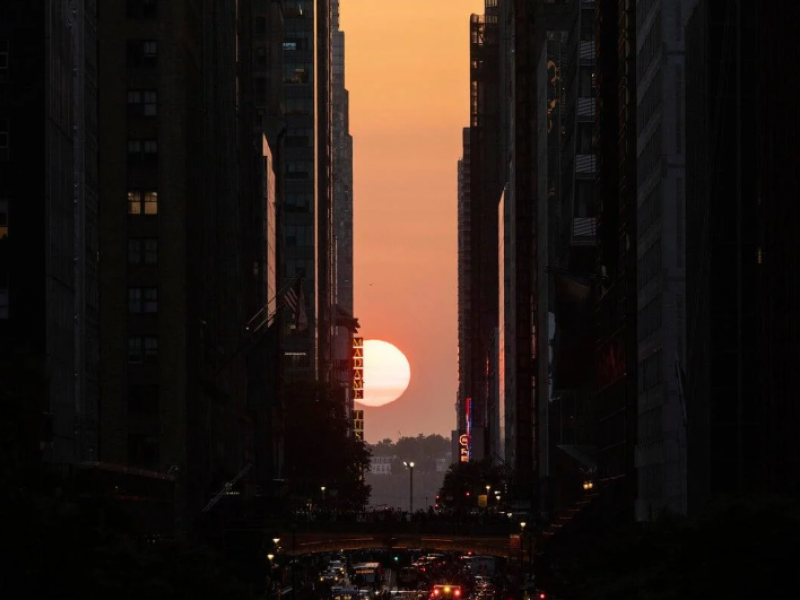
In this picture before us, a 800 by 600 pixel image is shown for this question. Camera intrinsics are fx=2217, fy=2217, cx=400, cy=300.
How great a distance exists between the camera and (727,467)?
95.0m

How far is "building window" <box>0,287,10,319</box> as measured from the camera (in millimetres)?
89750

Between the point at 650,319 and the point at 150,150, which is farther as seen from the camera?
the point at 150,150

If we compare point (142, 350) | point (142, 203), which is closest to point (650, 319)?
point (142, 350)

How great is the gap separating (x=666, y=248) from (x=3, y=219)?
3476 centimetres

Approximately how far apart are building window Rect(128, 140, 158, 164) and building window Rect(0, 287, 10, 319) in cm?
4274

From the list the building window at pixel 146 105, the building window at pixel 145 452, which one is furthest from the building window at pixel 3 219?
the building window at pixel 146 105

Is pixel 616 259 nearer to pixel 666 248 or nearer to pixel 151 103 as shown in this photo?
pixel 666 248

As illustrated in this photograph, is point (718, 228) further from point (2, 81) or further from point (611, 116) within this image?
point (611, 116)

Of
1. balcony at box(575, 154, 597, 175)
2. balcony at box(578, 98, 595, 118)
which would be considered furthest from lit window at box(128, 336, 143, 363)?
balcony at box(578, 98, 595, 118)

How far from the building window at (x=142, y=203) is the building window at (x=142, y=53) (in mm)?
7644

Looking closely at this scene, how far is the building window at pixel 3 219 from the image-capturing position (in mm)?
91188

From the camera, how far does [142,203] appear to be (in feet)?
436

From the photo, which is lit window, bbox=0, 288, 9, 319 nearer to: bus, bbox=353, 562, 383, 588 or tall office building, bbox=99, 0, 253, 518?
tall office building, bbox=99, 0, 253, 518

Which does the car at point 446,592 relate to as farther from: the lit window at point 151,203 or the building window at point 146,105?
the building window at point 146,105
